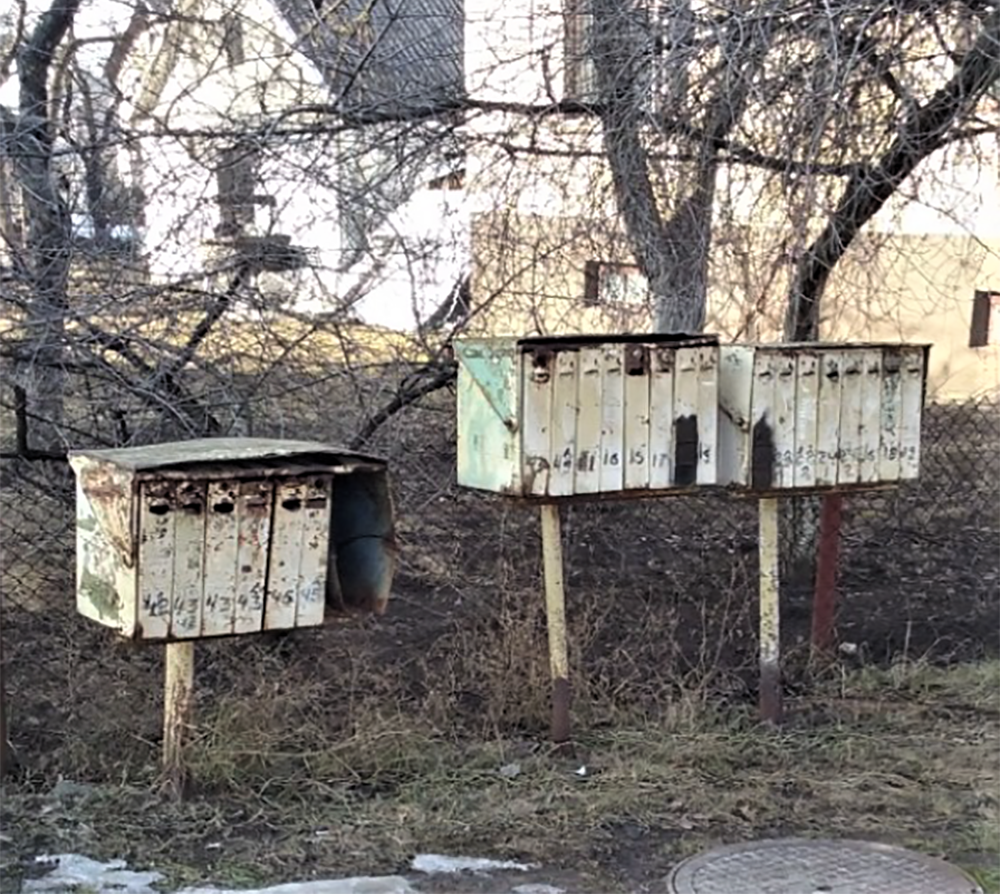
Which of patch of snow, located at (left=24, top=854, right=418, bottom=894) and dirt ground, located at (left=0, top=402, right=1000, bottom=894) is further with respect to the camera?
dirt ground, located at (left=0, top=402, right=1000, bottom=894)

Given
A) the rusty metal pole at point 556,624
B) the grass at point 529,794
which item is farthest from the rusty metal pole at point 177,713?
the rusty metal pole at point 556,624

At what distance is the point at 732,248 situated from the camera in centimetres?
587

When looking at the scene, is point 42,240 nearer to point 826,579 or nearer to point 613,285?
point 613,285

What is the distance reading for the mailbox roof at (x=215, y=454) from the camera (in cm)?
387

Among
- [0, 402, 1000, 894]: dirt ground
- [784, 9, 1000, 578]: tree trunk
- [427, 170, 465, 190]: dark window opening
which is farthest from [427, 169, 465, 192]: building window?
[784, 9, 1000, 578]: tree trunk

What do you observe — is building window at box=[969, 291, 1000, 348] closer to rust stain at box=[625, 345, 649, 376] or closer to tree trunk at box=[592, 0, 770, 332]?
tree trunk at box=[592, 0, 770, 332]

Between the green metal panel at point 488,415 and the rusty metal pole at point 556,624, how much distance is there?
270 mm

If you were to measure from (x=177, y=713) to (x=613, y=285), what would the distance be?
286cm

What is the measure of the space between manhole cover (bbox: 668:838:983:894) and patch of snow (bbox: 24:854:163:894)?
1.42 meters

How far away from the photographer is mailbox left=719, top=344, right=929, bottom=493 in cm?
474

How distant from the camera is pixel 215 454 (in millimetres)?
3986

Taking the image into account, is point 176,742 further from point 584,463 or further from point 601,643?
point 601,643

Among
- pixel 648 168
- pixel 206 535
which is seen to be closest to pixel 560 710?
pixel 206 535

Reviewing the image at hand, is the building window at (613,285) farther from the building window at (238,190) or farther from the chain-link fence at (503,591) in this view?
the building window at (238,190)
